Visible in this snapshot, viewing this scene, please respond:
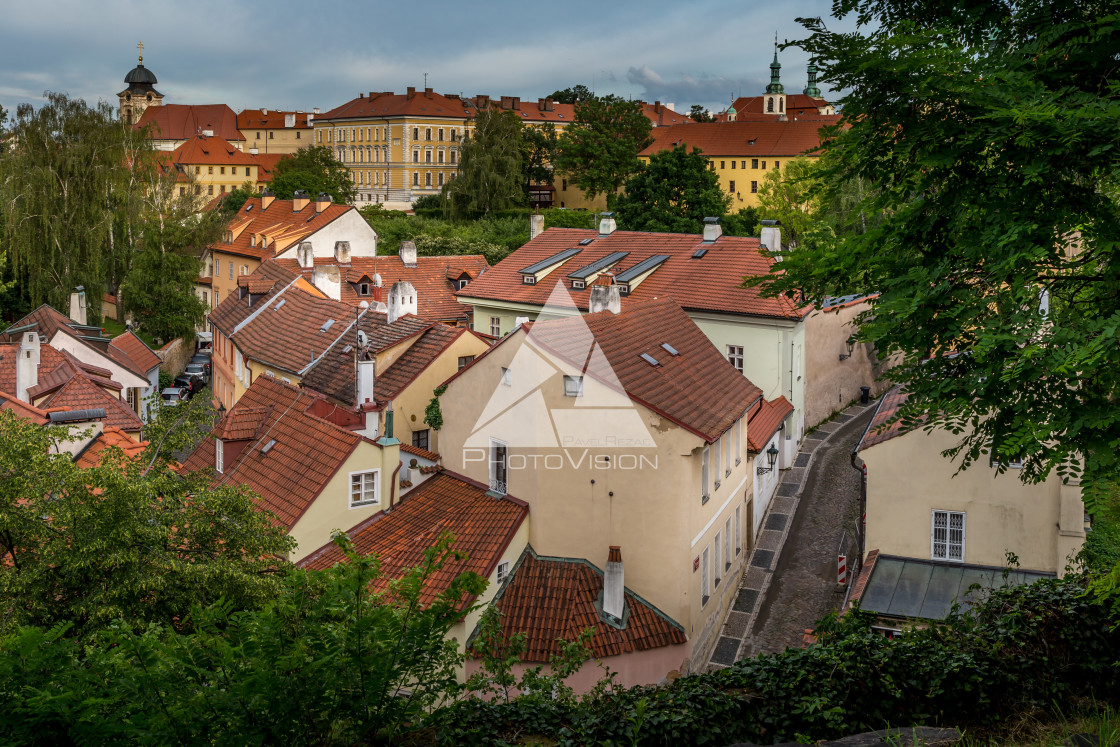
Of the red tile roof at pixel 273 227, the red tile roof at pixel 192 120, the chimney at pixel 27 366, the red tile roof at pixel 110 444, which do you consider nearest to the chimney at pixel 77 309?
the red tile roof at pixel 273 227

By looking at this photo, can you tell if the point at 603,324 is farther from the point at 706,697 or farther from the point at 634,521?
the point at 706,697

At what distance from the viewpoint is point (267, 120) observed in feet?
524

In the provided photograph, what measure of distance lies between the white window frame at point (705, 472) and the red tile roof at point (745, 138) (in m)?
76.1

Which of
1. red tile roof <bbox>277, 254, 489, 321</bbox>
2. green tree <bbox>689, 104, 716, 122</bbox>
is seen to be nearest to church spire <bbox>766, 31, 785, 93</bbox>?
green tree <bbox>689, 104, 716, 122</bbox>

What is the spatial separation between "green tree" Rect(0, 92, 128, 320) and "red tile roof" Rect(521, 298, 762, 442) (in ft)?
121

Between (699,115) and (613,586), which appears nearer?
(613,586)

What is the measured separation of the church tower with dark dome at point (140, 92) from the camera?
524 ft

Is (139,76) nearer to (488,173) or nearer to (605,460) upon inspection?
(488,173)

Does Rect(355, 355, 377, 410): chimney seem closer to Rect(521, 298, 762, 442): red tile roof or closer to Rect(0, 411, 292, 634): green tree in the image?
Rect(521, 298, 762, 442): red tile roof

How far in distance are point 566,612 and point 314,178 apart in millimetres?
75031

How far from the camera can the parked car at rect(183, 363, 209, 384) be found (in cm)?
5394

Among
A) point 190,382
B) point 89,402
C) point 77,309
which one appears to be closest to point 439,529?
point 89,402

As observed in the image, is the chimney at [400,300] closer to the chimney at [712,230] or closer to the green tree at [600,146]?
the chimney at [712,230]

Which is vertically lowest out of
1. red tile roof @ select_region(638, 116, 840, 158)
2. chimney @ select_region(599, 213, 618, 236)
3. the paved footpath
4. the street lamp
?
the paved footpath
